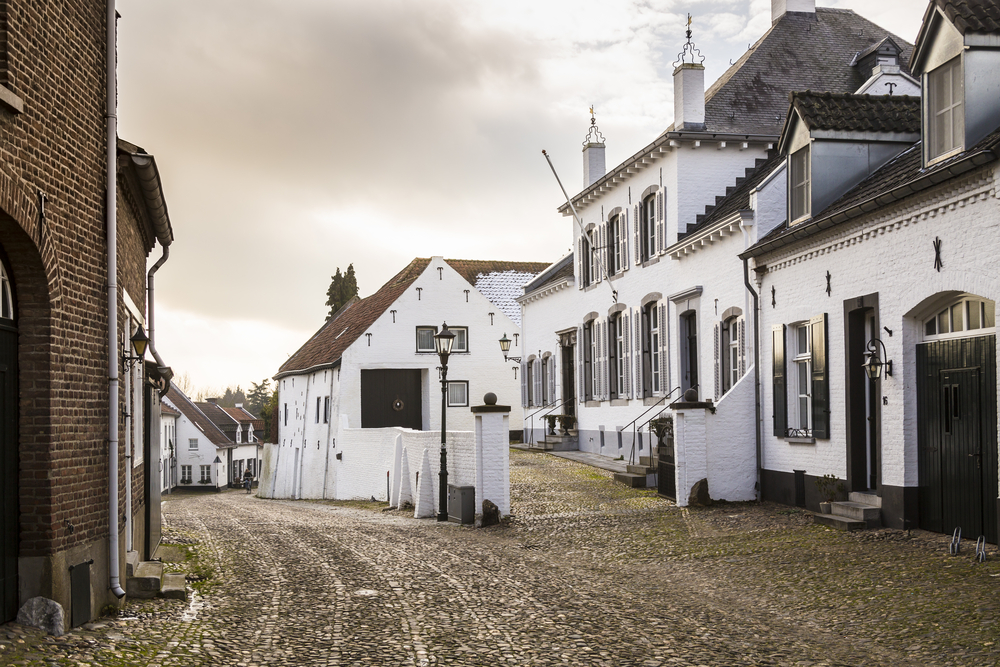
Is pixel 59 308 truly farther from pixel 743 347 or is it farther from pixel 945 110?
pixel 743 347

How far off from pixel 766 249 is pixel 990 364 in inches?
235

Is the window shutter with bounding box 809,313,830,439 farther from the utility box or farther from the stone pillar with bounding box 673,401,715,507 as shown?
the utility box

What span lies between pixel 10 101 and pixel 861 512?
36.0 feet

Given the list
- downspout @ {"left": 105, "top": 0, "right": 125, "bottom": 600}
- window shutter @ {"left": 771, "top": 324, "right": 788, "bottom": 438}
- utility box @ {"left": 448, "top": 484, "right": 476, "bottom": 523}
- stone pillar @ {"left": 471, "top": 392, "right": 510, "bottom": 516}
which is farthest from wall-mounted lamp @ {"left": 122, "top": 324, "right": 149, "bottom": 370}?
window shutter @ {"left": 771, "top": 324, "right": 788, "bottom": 438}

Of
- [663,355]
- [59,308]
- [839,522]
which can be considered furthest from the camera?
[663,355]

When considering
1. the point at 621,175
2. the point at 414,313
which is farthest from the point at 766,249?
the point at 414,313

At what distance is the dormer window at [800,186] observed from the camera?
1570cm

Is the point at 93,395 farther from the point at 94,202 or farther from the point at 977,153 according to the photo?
the point at 977,153

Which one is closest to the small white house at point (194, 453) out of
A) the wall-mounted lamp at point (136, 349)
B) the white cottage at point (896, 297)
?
the white cottage at point (896, 297)

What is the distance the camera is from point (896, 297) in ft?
41.7

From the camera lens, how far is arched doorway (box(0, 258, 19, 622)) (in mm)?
7457

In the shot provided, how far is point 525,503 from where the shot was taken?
717 inches

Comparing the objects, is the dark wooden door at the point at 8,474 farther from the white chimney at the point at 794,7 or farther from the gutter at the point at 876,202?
the white chimney at the point at 794,7

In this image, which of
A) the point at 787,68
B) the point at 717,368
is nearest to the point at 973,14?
the point at 717,368
